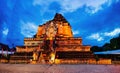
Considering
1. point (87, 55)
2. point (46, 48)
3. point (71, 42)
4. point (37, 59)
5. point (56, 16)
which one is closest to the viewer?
point (37, 59)

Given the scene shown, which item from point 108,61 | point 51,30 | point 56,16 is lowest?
point 108,61

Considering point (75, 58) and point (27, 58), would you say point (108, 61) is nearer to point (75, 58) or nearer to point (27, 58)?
point (75, 58)

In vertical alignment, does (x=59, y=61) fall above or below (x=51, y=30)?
below

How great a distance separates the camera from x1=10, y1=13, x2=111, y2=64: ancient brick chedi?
24.4 m

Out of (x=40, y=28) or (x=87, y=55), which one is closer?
(x=87, y=55)

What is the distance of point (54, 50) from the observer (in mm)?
26047

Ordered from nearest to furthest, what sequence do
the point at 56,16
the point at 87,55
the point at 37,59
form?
the point at 37,59, the point at 87,55, the point at 56,16

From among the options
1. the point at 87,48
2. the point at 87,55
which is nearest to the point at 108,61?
the point at 87,55

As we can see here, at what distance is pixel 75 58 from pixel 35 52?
15.9 ft

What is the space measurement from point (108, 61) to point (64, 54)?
568 centimetres

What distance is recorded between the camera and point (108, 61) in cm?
2497

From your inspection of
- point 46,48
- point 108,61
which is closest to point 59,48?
point 46,48

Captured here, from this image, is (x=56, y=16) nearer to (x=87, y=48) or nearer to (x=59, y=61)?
(x=87, y=48)

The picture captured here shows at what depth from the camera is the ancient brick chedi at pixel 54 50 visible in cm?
2444
